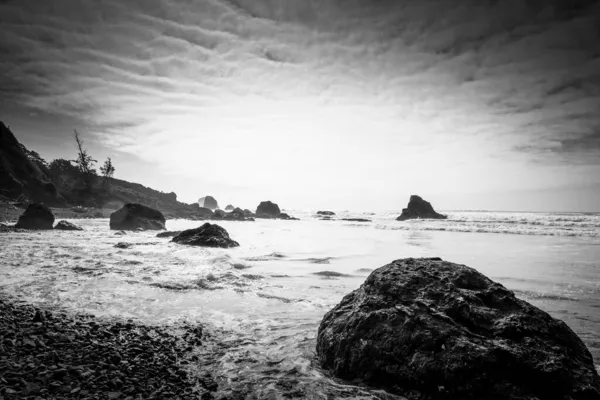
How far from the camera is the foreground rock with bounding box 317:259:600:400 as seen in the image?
9.11ft

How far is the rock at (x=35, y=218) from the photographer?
770 inches

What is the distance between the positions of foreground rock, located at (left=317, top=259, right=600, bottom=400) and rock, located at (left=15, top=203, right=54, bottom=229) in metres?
24.1

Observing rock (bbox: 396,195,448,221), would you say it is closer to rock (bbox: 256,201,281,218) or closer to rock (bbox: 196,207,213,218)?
Answer: rock (bbox: 256,201,281,218)

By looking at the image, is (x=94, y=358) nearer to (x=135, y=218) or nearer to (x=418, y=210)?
(x=135, y=218)

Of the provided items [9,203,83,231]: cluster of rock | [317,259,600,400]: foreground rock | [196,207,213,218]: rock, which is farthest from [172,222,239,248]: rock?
[196,207,213,218]: rock

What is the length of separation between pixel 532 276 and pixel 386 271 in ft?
23.4

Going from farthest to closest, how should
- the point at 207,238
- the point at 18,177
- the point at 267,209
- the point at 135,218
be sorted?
the point at 267,209
the point at 18,177
the point at 135,218
the point at 207,238

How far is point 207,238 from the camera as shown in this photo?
14875 mm

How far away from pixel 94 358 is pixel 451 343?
4.16 m

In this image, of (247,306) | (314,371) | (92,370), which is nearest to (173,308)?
(247,306)

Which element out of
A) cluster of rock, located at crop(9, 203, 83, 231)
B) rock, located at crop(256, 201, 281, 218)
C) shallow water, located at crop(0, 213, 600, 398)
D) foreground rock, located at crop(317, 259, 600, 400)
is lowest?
shallow water, located at crop(0, 213, 600, 398)

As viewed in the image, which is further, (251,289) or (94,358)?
(251,289)

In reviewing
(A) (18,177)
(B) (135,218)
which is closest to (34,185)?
(A) (18,177)

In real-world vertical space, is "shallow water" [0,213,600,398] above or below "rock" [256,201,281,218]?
below
